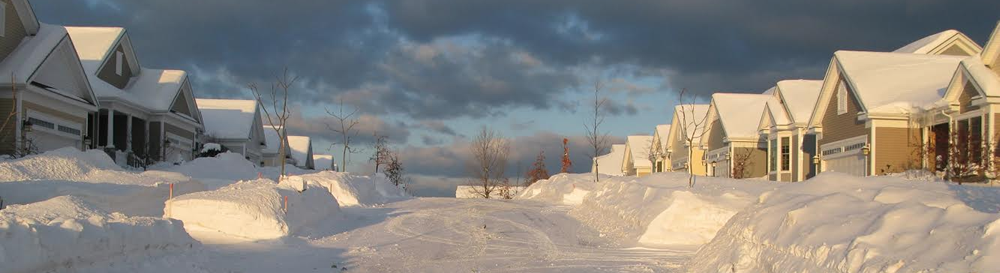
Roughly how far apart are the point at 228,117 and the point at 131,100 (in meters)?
18.6

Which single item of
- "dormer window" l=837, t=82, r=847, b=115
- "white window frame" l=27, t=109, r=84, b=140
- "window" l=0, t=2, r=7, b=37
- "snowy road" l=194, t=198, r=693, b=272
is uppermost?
"window" l=0, t=2, r=7, b=37

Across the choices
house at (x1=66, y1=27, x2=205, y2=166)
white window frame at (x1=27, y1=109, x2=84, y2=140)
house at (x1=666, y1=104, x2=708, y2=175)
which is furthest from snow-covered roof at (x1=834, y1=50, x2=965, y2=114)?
white window frame at (x1=27, y1=109, x2=84, y2=140)

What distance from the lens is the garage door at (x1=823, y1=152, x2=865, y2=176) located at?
31347mm

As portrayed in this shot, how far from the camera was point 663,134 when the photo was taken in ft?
203

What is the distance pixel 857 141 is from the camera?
31672mm

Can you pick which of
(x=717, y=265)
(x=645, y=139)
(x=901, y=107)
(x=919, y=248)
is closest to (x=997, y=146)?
(x=901, y=107)

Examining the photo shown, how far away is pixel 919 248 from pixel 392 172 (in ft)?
185

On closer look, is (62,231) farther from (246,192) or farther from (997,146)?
(997,146)

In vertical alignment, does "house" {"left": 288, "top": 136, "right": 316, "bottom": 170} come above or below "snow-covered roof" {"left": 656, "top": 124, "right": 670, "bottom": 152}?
below

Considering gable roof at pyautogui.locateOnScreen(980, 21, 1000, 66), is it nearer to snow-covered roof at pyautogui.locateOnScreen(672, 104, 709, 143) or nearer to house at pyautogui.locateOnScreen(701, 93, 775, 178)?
house at pyautogui.locateOnScreen(701, 93, 775, 178)

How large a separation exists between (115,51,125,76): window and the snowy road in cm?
1892

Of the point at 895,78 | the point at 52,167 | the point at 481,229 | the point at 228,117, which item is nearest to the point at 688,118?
the point at 895,78

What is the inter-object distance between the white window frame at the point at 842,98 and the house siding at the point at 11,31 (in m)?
31.4

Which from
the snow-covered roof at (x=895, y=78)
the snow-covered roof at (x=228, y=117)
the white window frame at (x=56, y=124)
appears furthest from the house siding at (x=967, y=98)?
the snow-covered roof at (x=228, y=117)
